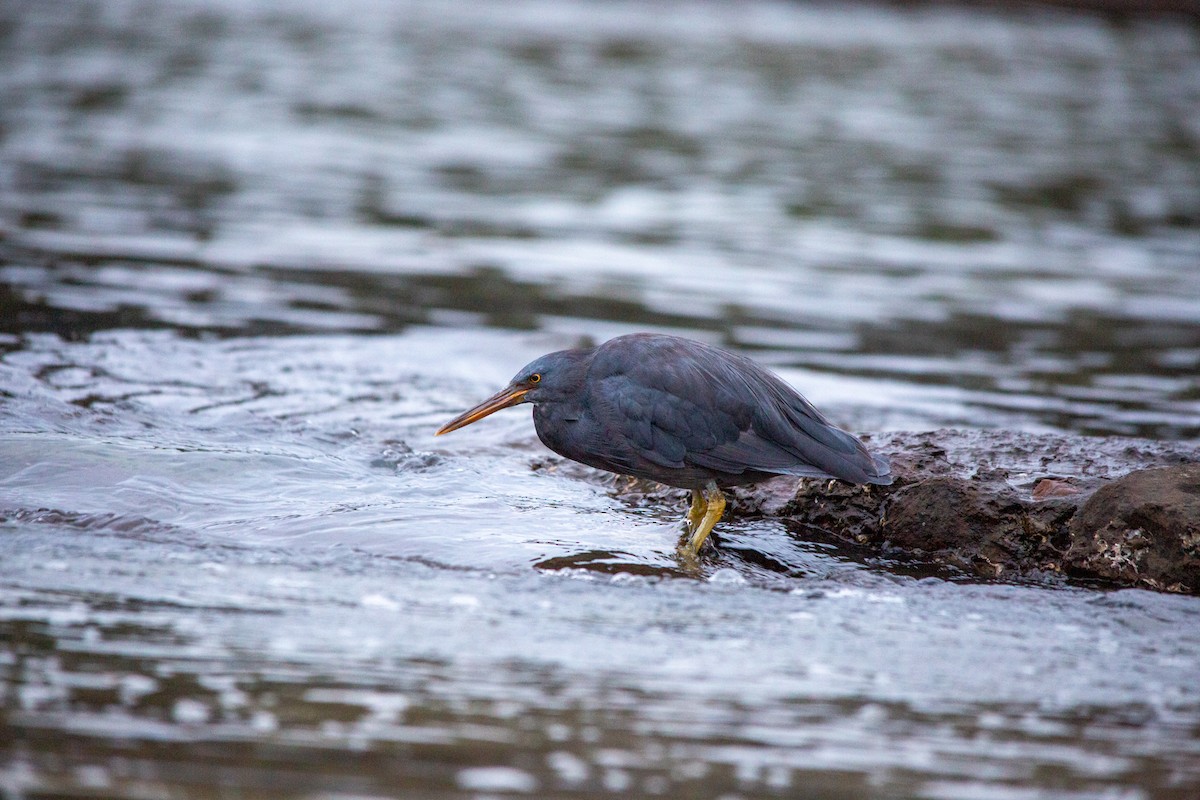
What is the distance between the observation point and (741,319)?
1140cm

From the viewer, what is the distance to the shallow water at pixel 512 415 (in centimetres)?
398

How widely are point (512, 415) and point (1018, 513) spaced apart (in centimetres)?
357

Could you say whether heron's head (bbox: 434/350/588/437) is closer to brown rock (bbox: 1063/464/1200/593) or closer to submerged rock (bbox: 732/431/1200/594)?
submerged rock (bbox: 732/431/1200/594)

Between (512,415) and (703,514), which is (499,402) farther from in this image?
(512,415)

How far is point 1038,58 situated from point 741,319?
24732 mm

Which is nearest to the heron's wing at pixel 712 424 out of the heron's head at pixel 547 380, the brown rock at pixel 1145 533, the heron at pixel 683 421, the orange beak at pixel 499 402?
the heron at pixel 683 421

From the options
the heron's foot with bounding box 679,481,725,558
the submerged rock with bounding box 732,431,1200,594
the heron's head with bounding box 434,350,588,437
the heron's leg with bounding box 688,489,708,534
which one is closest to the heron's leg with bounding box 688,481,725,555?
the heron's foot with bounding box 679,481,725,558

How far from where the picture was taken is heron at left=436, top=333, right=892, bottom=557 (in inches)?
228

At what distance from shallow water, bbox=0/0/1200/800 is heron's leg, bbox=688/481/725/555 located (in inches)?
7.5

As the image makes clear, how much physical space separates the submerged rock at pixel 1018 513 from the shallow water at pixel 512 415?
0.24 metres

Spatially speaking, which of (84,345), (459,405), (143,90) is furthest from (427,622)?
(143,90)

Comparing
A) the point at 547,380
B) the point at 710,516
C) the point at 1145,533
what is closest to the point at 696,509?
the point at 710,516

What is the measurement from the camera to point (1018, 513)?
5934 millimetres

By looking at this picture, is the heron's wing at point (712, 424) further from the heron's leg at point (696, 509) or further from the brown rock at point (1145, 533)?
the brown rock at point (1145, 533)
